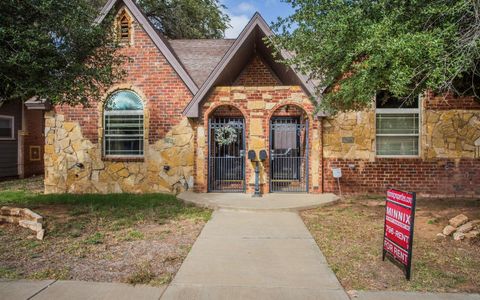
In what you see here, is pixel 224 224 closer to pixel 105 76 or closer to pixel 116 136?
pixel 105 76

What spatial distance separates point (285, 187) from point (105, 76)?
6.22m

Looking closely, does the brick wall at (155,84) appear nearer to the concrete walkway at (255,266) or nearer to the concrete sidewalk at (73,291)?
the concrete walkway at (255,266)

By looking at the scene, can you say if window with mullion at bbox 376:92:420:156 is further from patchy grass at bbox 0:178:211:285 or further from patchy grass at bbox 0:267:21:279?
patchy grass at bbox 0:267:21:279

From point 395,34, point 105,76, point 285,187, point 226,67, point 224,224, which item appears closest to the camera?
point 395,34

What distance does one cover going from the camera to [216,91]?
10391 millimetres

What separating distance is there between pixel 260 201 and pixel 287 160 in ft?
6.65

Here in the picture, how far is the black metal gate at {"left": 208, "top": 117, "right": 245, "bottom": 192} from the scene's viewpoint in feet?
34.6

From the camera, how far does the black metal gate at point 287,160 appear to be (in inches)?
415

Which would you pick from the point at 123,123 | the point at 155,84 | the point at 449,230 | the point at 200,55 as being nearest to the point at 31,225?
the point at 123,123

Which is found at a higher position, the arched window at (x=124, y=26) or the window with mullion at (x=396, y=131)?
the arched window at (x=124, y=26)

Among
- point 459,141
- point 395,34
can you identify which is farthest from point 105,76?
point 459,141

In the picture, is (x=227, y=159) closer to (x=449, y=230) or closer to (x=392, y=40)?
(x=449, y=230)

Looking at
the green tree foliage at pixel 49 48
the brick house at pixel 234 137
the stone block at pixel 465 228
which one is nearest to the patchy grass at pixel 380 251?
the stone block at pixel 465 228

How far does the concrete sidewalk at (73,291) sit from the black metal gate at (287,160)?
687cm
